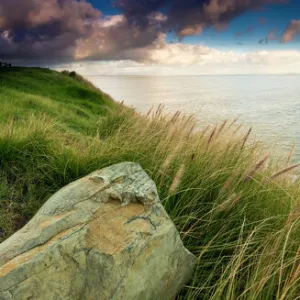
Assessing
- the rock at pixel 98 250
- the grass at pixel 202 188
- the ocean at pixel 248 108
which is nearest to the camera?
the rock at pixel 98 250

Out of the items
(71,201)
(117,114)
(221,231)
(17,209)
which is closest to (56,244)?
(71,201)

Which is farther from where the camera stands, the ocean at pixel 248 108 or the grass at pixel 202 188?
the ocean at pixel 248 108

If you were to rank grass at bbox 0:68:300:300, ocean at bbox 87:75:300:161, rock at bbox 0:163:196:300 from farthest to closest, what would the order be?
ocean at bbox 87:75:300:161 < grass at bbox 0:68:300:300 < rock at bbox 0:163:196:300

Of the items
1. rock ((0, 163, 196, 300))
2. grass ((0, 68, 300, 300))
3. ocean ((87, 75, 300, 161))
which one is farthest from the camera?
ocean ((87, 75, 300, 161))

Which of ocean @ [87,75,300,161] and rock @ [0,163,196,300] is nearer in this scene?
rock @ [0,163,196,300]

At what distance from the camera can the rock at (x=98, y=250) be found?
2.01m

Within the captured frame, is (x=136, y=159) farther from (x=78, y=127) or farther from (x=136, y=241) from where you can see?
(x=78, y=127)

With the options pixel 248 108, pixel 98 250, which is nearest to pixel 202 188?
pixel 98 250

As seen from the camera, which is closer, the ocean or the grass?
the grass

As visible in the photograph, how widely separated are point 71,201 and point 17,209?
135 cm

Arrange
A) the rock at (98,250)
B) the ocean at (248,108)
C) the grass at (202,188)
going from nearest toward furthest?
1. the rock at (98,250)
2. the grass at (202,188)
3. the ocean at (248,108)

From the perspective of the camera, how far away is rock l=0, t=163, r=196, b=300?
6.61 feet

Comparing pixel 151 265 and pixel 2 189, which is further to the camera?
pixel 2 189

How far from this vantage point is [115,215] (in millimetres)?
2447
